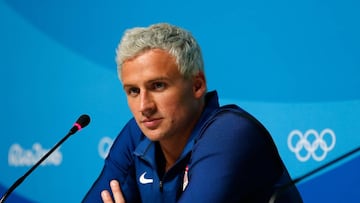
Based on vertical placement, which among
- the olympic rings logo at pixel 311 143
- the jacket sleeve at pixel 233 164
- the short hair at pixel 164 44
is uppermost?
the short hair at pixel 164 44

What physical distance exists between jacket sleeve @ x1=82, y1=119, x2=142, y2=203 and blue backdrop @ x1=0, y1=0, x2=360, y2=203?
718 mm

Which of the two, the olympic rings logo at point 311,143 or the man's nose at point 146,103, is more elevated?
the man's nose at point 146,103

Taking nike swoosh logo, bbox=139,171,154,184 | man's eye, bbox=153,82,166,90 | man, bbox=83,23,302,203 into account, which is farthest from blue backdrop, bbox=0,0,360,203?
man's eye, bbox=153,82,166,90

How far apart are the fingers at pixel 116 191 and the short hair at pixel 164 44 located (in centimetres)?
29

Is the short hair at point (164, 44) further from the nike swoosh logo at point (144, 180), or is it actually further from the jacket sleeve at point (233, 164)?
the nike swoosh logo at point (144, 180)

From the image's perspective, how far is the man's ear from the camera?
1.57 metres

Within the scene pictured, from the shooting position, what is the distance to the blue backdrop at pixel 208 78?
2.21 m

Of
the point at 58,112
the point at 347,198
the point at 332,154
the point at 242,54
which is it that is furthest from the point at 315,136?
the point at 58,112

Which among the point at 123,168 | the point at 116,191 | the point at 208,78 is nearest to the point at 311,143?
the point at 208,78

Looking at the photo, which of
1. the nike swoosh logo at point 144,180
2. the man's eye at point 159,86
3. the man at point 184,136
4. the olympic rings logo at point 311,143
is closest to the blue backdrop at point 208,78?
the olympic rings logo at point 311,143

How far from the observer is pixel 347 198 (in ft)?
7.26

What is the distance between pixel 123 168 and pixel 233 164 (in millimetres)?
462

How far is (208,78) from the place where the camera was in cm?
248

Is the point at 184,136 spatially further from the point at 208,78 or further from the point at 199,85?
the point at 208,78
